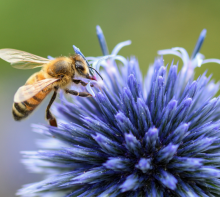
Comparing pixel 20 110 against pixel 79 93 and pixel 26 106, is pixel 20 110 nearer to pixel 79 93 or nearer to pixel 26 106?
pixel 26 106

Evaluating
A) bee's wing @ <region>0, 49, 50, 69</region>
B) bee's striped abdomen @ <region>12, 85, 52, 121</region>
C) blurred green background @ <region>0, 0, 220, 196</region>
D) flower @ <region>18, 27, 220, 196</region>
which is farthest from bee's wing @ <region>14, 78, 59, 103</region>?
blurred green background @ <region>0, 0, 220, 196</region>

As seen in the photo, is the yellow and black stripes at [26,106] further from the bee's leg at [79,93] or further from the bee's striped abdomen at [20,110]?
the bee's leg at [79,93]

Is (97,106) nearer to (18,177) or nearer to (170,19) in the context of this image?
(18,177)

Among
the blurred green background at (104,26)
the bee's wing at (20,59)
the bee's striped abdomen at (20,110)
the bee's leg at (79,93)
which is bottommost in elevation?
the bee's leg at (79,93)

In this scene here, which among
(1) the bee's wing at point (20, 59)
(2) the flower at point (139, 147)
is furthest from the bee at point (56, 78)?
(1) the bee's wing at point (20, 59)

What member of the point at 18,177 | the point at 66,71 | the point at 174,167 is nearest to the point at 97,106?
the point at 66,71

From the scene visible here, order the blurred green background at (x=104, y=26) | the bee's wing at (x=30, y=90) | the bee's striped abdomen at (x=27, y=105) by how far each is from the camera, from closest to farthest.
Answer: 1. the bee's wing at (x=30, y=90)
2. the bee's striped abdomen at (x=27, y=105)
3. the blurred green background at (x=104, y=26)
